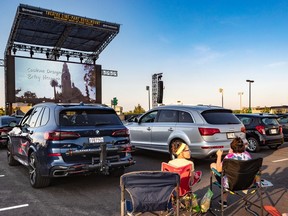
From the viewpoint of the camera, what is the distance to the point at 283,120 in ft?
45.6

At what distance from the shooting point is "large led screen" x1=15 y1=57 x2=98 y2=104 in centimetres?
3092

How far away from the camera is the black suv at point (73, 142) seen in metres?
5.31

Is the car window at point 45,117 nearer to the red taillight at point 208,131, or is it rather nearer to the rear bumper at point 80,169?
the rear bumper at point 80,169

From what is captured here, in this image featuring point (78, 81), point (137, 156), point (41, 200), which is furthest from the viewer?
point (78, 81)

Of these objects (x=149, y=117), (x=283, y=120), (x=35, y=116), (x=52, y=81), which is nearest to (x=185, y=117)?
(x=149, y=117)

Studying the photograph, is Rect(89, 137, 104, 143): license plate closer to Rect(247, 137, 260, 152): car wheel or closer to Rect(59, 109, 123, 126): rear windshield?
Rect(59, 109, 123, 126): rear windshield

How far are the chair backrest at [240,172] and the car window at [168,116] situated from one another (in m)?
4.28

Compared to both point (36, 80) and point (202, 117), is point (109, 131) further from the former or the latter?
point (36, 80)

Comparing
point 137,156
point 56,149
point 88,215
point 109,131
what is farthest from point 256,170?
point 137,156

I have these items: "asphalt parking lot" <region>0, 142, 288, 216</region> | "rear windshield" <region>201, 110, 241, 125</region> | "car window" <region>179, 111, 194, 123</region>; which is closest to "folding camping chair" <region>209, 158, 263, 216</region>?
"asphalt parking lot" <region>0, 142, 288, 216</region>

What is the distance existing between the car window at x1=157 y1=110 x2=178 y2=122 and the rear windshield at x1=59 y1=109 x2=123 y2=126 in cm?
257

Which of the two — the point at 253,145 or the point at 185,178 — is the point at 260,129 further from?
the point at 185,178

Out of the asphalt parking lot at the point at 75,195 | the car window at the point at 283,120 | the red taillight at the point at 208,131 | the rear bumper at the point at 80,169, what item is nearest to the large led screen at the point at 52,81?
the car window at the point at 283,120

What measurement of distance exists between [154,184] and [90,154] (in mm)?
2527
